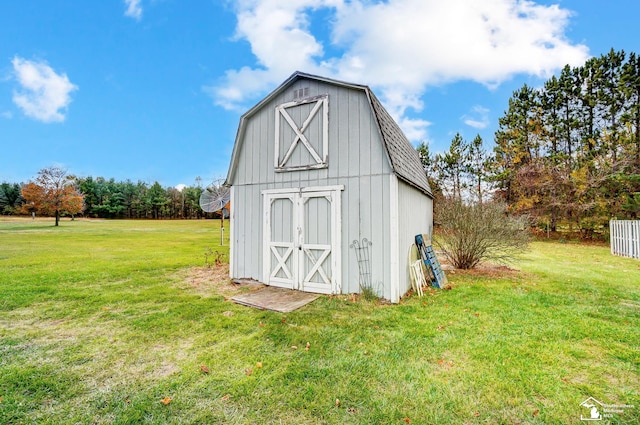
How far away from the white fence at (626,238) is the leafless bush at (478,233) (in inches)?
256

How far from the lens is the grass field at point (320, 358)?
7.81 feet

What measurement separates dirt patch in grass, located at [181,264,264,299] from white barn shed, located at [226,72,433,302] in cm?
35

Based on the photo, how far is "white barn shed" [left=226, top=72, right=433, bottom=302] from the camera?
5613 millimetres

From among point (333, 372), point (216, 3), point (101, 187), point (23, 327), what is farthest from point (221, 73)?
point (101, 187)

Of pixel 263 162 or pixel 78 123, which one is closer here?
pixel 263 162

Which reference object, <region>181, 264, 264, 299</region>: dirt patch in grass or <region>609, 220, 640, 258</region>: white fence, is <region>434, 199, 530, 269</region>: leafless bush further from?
<region>609, 220, 640, 258</region>: white fence

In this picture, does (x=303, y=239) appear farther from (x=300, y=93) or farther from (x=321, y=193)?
(x=300, y=93)

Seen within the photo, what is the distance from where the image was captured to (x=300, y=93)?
21.4ft

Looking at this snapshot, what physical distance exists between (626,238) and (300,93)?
14.8 meters

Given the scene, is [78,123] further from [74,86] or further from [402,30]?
[402,30]

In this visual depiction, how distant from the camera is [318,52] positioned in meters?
11.1

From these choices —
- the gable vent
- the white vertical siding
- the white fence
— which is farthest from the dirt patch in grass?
the white fence

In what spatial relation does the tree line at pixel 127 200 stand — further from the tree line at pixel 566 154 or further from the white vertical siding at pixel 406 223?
the white vertical siding at pixel 406 223

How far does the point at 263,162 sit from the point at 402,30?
19.4 feet
